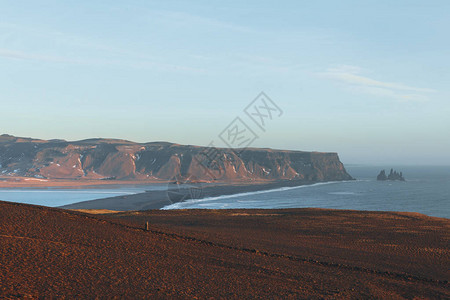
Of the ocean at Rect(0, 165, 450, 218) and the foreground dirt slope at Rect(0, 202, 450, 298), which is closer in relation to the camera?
the foreground dirt slope at Rect(0, 202, 450, 298)

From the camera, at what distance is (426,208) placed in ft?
294

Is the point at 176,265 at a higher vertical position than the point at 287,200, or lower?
higher

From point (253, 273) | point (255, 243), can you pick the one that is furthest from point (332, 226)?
point (253, 273)

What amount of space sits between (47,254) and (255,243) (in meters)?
16.0

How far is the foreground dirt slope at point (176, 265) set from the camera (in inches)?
683

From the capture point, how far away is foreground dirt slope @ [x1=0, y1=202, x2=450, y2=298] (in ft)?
57.0

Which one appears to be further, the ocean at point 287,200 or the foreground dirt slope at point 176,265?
the ocean at point 287,200

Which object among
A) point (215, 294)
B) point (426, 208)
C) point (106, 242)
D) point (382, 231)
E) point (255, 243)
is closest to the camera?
point (215, 294)

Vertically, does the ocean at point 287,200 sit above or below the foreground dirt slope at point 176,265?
below

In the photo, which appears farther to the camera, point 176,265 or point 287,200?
point 287,200

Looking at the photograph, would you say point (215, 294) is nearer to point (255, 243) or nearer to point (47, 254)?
point (47, 254)

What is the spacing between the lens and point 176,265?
21859 millimetres

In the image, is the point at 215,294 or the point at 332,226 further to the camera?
the point at 332,226

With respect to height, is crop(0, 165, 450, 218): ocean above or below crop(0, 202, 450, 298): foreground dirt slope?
below
